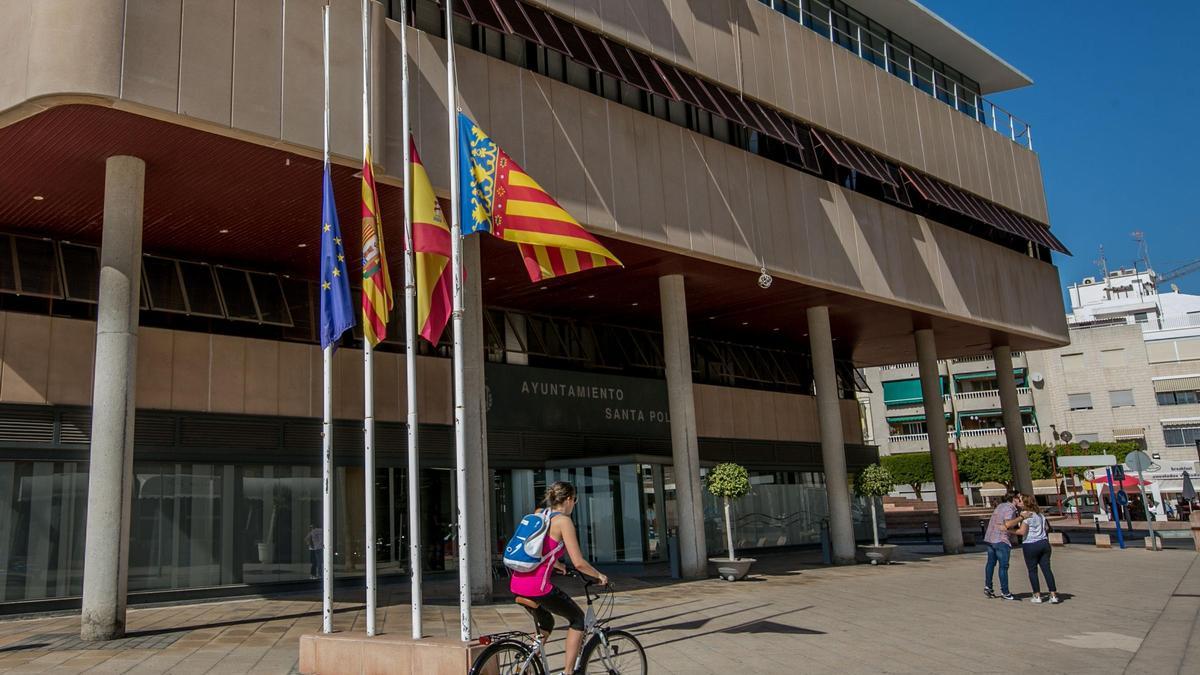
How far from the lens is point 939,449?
3109 centimetres

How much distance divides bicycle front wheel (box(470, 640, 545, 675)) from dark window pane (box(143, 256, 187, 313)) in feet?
49.5

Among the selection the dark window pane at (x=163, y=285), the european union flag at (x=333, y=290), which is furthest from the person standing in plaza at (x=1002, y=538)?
the dark window pane at (x=163, y=285)

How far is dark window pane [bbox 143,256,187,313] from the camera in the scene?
19.6 m

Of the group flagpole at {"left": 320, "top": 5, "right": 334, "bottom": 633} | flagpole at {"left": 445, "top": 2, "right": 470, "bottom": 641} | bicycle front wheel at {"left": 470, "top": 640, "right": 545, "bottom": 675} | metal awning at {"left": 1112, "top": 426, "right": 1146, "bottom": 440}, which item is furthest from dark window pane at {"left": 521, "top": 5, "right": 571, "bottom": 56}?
metal awning at {"left": 1112, "top": 426, "right": 1146, "bottom": 440}

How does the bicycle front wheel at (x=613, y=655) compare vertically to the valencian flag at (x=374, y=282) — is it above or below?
below

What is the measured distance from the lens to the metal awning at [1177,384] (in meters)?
69.1

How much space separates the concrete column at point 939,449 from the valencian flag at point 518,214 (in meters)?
22.7

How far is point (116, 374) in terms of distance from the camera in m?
13.7

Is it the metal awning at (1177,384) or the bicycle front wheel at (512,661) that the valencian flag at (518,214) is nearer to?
the bicycle front wheel at (512,661)

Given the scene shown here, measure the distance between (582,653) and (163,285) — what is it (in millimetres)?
15834

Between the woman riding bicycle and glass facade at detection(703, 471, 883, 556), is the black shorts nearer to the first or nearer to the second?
the woman riding bicycle

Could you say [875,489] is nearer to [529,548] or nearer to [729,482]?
[729,482]

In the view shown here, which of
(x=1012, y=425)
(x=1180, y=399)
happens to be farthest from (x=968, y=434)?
(x=1012, y=425)

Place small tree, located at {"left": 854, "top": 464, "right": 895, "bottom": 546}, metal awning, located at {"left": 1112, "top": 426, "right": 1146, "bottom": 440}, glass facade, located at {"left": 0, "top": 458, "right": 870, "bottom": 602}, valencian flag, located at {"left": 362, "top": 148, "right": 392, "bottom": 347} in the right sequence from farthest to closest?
metal awning, located at {"left": 1112, "top": 426, "right": 1146, "bottom": 440} → small tree, located at {"left": 854, "top": 464, "right": 895, "bottom": 546} → glass facade, located at {"left": 0, "top": 458, "right": 870, "bottom": 602} → valencian flag, located at {"left": 362, "top": 148, "right": 392, "bottom": 347}
